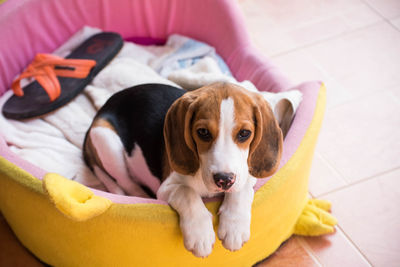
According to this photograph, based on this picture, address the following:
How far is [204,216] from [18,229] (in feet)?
4.00

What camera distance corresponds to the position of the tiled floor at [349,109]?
2639mm

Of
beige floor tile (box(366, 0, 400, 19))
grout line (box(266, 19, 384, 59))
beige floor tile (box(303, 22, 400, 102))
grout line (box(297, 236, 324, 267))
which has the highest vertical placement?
beige floor tile (box(366, 0, 400, 19))

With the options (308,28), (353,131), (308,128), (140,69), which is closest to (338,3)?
(308,28)

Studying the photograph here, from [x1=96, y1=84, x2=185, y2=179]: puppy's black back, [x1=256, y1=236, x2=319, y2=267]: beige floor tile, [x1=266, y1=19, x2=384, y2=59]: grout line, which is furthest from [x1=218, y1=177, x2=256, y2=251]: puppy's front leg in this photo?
[x1=266, y1=19, x2=384, y2=59]: grout line

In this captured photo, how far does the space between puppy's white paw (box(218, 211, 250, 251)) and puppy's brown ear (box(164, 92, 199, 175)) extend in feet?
0.83

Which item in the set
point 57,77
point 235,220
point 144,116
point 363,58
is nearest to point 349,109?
point 363,58

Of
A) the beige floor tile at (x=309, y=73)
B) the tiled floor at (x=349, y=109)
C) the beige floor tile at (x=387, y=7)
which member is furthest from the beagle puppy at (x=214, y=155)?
the beige floor tile at (x=387, y=7)

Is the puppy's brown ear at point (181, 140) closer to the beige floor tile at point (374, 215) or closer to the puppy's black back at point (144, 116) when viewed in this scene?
the puppy's black back at point (144, 116)

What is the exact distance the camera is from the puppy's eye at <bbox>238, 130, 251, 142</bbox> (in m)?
1.76

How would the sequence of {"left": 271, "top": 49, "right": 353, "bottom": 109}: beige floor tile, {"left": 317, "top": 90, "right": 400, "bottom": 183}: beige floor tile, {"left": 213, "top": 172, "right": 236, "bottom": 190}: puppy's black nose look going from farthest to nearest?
{"left": 271, "top": 49, "right": 353, "bottom": 109}: beige floor tile → {"left": 317, "top": 90, "right": 400, "bottom": 183}: beige floor tile → {"left": 213, "top": 172, "right": 236, "bottom": 190}: puppy's black nose

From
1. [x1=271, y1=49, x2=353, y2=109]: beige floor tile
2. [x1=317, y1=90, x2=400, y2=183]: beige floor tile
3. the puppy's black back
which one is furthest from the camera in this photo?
[x1=271, y1=49, x2=353, y2=109]: beige floor tile

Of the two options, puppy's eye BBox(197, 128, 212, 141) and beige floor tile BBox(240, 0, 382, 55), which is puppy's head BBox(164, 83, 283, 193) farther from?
beige floor tile BBox(240, 0, 382, 55)

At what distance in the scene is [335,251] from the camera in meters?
2.61

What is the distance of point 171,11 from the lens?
3693 mm
